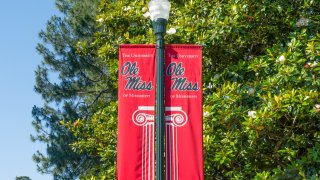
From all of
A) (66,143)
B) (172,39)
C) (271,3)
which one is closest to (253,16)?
(271,3)

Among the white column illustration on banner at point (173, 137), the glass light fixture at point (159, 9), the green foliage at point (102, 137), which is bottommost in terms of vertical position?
the white column illustration on banner at point (173, 137)

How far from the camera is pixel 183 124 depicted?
8203 mm

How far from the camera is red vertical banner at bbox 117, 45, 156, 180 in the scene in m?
8.18

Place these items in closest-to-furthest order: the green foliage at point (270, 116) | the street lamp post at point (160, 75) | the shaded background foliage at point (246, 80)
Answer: the street lamp post at point (160, 75), the green foliage at point (270, 116), the shaded background foliage at point (246, 80)

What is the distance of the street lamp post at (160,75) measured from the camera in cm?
764

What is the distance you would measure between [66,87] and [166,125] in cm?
2296

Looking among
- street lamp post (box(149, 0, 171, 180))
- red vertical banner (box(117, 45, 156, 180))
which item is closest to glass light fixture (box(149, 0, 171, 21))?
street lamp post (box(149, 0, 171, 180))

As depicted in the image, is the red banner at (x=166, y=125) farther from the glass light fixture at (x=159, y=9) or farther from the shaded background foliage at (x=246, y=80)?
the shaded background foliage at (x=246, y=80)

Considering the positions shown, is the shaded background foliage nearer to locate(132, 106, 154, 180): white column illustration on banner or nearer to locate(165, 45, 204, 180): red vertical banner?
locate(165, 45, 204, 180): red vertical banner

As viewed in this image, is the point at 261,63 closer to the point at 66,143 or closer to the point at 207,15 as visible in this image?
the point at 207,15

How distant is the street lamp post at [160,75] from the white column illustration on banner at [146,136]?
466 millimetres

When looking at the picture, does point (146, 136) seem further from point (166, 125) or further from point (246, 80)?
point (246, 80)

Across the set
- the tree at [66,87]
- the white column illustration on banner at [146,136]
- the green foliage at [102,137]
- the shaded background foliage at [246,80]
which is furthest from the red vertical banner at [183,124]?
the tree at [66,87]

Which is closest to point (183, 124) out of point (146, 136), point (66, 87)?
point (146, 136)
